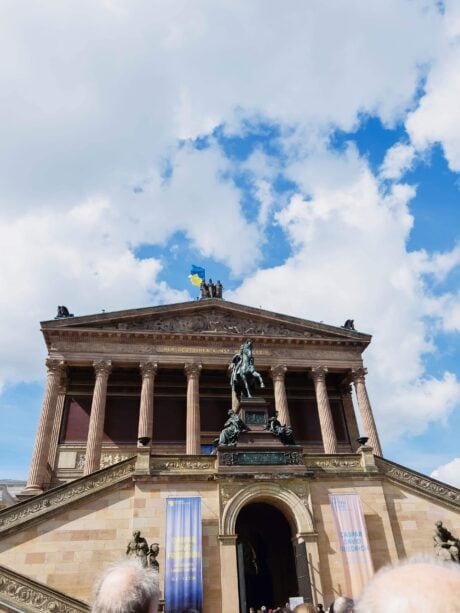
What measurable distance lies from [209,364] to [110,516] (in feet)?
61.2

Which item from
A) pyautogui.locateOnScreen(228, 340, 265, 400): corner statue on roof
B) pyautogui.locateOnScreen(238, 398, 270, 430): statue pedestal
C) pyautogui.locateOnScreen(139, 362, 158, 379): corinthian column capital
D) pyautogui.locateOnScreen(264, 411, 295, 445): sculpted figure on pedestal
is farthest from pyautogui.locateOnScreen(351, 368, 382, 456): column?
pyautogui.locateOnScreen(238, 398, 270, 430): statue pedestal

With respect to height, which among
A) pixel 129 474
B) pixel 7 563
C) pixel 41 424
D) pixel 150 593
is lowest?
pixel 150 593

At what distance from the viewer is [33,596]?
12.5m

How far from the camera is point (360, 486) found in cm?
1816

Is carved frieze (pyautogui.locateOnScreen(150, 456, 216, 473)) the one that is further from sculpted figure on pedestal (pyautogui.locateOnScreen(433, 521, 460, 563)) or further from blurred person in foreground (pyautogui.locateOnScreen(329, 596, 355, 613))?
blurred person in foreground (pyautogui.locateOnScreen(329, 596, 355, 613))

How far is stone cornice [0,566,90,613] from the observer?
40.3ft

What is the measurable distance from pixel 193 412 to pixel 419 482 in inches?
651

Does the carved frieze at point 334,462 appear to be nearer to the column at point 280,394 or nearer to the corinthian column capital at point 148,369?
the column at point 280,394

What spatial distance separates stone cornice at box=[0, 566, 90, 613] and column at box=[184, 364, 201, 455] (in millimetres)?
17588

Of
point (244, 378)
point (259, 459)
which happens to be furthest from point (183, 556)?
point (244, 378)

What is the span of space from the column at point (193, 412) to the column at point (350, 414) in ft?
40.8

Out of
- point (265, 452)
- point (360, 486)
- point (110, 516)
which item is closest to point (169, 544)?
point (110, 516)

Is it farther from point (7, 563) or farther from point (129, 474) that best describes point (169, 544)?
point (7, 563)

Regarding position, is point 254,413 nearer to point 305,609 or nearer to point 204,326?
point 305,609
